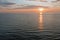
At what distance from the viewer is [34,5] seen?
7398 millimetres

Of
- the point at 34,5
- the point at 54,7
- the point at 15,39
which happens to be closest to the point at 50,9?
the point at 54,7

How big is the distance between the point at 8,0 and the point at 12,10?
1.52 feet

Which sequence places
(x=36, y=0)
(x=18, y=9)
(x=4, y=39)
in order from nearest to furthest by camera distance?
(x=4, y=39) < (x=36, y=0) < (x=18, y=9)

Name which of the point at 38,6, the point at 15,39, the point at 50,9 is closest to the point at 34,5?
the point at 38,6

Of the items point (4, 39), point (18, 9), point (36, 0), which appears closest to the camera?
point (4, 39)

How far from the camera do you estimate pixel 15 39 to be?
2527 millimetres

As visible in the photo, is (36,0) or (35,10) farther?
(35,10)

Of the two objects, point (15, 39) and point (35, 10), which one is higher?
point (35, 10)

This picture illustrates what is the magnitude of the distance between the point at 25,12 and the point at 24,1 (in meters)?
0.44

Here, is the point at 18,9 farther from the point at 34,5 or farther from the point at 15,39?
the point at 15,39

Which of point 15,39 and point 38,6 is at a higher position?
point 38,6

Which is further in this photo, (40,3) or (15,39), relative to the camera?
(40,3)

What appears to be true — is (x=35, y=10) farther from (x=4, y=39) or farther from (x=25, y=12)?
(x=4, y=39)

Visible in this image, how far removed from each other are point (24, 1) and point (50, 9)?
1014 mm
